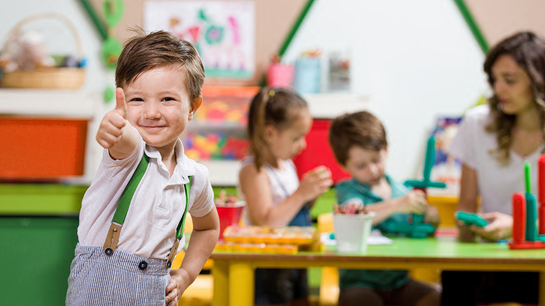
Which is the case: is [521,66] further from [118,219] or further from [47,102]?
[47,102]

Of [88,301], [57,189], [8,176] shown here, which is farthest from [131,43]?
[8,176]

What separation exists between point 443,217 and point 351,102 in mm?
783

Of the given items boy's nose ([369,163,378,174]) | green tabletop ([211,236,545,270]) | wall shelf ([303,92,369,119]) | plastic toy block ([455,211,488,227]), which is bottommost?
green tabletop ([211,236,545,270])

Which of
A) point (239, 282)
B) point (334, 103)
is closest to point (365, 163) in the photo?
point (239, 282)

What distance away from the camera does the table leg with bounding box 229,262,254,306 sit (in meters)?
1.23

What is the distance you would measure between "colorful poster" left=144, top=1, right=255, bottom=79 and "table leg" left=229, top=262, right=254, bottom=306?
2.35m

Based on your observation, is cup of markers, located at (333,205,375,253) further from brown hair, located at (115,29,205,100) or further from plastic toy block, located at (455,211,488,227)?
brown hair, located at (115,29,205,100)

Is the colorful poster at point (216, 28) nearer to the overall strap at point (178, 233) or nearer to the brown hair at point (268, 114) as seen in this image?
the brown hair at point (268, 114)

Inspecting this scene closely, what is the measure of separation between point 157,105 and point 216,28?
2.88 m

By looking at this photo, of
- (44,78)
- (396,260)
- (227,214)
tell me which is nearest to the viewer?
(396,260)

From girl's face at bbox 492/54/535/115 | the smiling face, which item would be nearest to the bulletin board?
girl's face at bbox 492/54/535/115

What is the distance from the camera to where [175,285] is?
28.7 inches

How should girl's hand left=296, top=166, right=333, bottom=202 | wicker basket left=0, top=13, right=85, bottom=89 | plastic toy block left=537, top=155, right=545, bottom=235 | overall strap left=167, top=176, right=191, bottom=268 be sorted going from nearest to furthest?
1. overall strap left=167, top=176, right=191, bottom=268
2. plastic toy block left=537, top=155, right=545, bottom=235
3. girl's hand left=296, top=166, right=333, bottom=202
4. wicker basket left=0, top=13, right=85, bottom=89

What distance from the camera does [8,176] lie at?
125 inches
